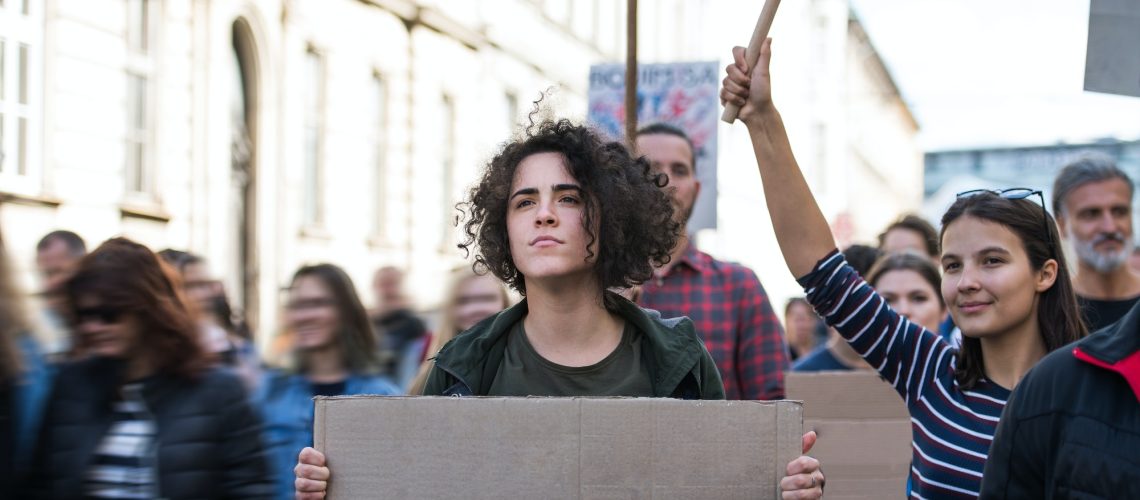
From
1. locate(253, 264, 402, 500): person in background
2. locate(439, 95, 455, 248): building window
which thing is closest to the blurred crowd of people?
locate(253, 264, 402, 500): person in background

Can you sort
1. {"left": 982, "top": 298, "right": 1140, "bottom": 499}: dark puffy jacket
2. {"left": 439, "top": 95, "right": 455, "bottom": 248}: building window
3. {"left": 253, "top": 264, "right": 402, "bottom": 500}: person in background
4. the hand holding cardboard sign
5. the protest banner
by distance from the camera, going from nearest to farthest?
{"left": 982, "top": 298, "right": 1140, "bottom": 499}: dark puffy jacket < the hand holding cardboard sign < {"left": 253, "top": 264, "right": 402, "bottom": 500}: person in background < the protest banner < {"left": 439, "top": 95, "right": 455, "bottom": 248}: building window

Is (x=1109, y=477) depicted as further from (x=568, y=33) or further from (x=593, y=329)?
(x=568, y=33)

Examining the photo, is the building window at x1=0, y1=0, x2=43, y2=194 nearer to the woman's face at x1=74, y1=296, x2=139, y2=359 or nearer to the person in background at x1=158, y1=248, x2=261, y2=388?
the person in background at x1=158, y1=248, x2=261, y2=388

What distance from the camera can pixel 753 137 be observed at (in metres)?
3.17

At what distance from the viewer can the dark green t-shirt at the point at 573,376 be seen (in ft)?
9.78

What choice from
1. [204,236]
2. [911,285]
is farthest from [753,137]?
[204,236]

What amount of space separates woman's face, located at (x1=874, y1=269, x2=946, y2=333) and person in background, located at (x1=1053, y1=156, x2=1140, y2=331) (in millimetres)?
531

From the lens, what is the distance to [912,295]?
18.0 ft

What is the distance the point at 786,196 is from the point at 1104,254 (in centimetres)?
233

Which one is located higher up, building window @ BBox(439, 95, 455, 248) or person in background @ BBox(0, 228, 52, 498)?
building window @ BBox(439, 95, 455, 248)

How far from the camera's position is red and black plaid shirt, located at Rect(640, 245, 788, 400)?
4.69m

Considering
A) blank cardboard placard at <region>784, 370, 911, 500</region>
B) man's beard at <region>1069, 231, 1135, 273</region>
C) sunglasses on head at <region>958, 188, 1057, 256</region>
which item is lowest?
blank cardboard placard at <region>784, 370, 911, 500</region>

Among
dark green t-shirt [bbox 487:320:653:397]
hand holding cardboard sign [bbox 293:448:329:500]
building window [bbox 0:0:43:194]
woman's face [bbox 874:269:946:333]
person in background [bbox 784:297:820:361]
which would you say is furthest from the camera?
person in background [bbox 784:297:820:361]

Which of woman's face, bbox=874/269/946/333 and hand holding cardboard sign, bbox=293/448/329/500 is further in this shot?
woman's face, bbox=874/269/946/333
